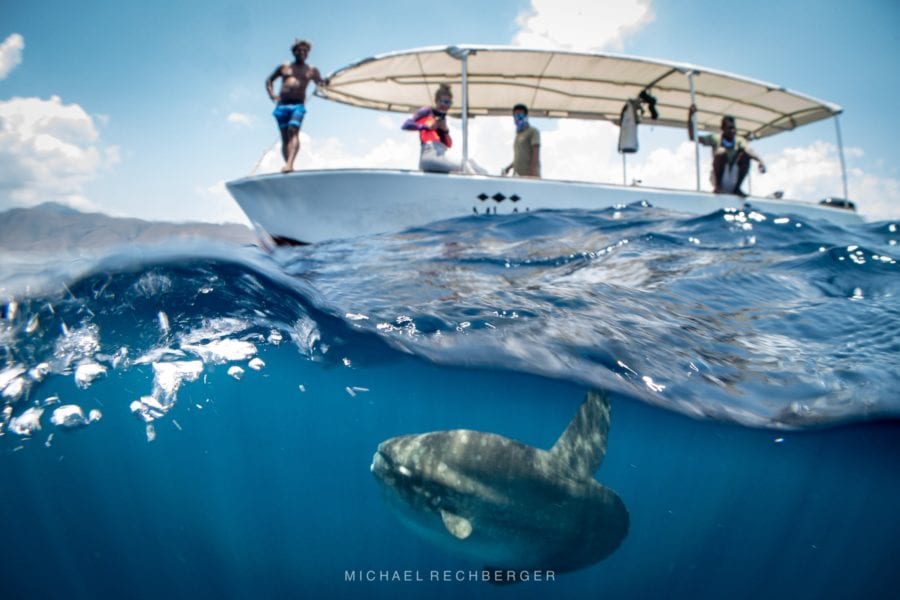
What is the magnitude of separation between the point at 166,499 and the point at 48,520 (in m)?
2.04

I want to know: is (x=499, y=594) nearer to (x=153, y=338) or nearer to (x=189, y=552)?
(x=189, y=552)

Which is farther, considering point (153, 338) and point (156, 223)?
point (153, 338)

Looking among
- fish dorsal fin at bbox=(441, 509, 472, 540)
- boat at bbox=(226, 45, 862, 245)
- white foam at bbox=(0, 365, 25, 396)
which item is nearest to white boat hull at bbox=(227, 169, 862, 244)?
boat at bbox=(226, 45, 862, 245)

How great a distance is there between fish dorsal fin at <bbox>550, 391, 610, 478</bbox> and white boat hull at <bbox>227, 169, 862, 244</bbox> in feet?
15.5

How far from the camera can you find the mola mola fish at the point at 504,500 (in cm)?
468

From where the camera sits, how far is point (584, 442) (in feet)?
18.0

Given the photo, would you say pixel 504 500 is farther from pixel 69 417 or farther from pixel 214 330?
pixel 69 417

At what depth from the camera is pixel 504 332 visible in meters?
5.87

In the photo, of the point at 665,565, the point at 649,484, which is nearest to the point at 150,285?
the point at 665,565

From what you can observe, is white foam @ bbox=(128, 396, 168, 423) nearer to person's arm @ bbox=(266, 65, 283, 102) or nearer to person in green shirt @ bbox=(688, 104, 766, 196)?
person's arm @ bbox=(266, 65, 283, 102)

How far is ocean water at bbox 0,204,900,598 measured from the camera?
18.7 feet

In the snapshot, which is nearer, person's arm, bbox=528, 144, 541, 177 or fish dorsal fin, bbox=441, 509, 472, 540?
fish dorsal fin, bbox=441, 509, 472, 540

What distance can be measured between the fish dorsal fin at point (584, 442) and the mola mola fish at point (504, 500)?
0.04 metres

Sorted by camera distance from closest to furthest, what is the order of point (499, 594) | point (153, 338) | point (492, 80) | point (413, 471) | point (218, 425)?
point (413, 471)
point (153, 338)
point (499, 594)
point (218, 425)
point (492, 80)
